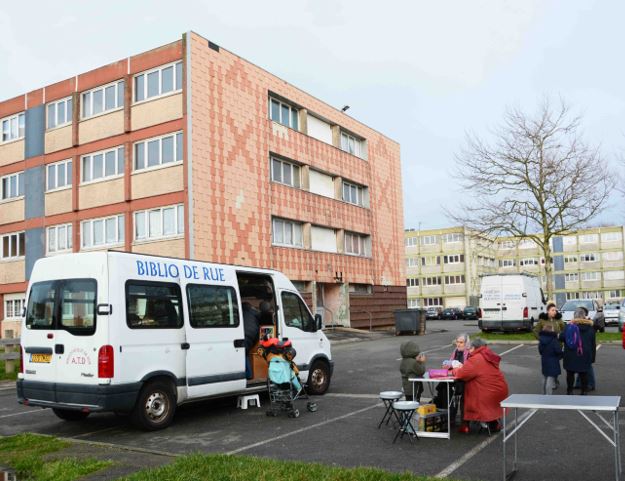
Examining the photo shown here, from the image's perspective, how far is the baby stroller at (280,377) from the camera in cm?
1002

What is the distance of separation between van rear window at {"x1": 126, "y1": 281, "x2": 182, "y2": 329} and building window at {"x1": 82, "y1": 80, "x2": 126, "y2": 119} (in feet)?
67.0

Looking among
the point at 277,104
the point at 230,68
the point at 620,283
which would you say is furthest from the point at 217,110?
the point at 620,283

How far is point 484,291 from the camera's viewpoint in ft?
92.4

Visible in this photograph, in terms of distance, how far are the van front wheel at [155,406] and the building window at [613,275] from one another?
9198 cm

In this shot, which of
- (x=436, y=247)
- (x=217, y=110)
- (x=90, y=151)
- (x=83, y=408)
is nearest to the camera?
(x=83, y=408)

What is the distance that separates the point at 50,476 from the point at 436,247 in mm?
83450

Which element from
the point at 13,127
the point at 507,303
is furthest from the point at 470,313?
the point at 13,127

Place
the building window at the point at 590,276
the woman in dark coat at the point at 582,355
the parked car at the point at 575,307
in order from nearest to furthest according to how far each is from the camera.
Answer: the woman in dark coat at the point at 582,355, the parked car at the point at 575,307, the building window at the point at 590,276

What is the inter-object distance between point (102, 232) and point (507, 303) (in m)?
17.5

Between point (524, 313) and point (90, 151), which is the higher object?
point (90, 151)

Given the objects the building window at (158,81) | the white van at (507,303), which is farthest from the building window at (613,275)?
the building window at (158,81)

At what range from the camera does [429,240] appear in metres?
88.7

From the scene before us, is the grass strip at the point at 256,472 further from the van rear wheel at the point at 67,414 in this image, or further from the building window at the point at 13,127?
the building window at the point at 13,127

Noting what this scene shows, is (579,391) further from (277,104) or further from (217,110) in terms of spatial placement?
(277,104)
